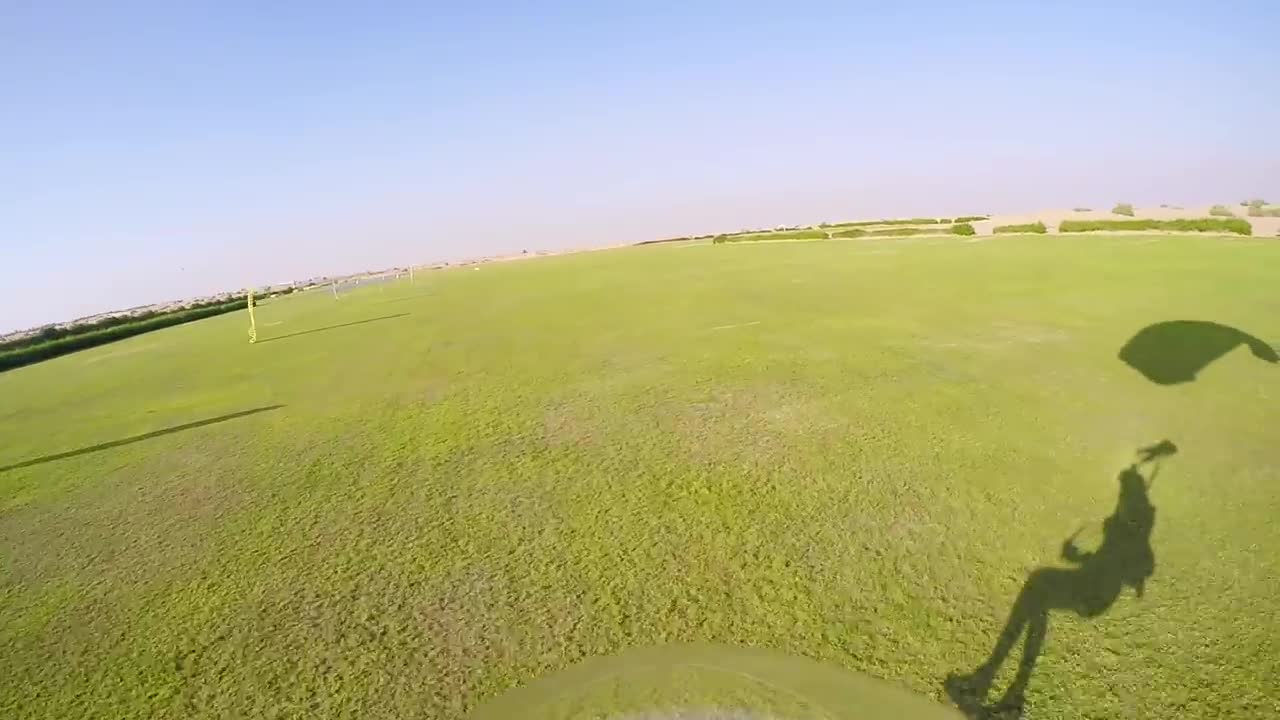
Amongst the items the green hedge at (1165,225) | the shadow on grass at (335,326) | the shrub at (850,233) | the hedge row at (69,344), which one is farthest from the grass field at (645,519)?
the shrub at (850,233)

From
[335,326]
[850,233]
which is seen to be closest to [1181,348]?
[335,326]

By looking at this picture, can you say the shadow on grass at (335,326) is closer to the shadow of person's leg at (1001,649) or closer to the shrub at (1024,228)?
the shadow of person's leg at (1001,649)

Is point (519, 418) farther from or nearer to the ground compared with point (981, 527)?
farther from the ground

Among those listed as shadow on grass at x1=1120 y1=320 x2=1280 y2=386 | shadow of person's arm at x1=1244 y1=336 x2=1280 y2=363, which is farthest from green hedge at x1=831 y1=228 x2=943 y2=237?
shadow of person's arm at x1=1244 y1=336 x2=1280 y2=363

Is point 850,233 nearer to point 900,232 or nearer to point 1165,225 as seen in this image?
point 900,232

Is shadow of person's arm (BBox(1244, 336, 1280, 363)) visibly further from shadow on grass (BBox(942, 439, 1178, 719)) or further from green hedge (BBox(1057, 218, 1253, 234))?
green hedge (BBox(1057, 218, 1253, 234))

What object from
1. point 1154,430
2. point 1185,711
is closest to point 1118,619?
point 1185,711

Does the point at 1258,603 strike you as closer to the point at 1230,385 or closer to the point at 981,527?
the point at 981,527
